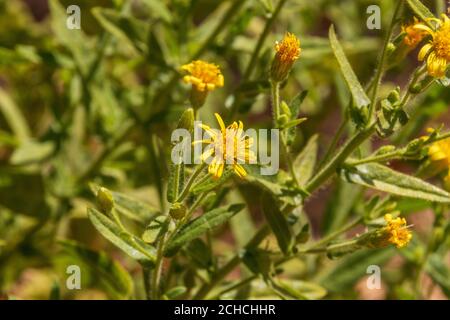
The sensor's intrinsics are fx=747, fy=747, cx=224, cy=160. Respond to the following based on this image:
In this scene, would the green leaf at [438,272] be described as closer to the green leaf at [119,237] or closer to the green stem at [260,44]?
the green stem at [260,44]

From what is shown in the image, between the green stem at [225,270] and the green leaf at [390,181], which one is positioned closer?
the green leaf at [390,181]

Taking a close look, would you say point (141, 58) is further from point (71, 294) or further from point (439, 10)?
point (439, 10)

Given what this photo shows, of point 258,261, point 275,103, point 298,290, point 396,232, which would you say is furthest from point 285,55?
point 298,290

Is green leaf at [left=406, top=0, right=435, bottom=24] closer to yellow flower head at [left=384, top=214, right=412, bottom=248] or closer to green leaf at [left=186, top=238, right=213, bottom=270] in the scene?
yellow flower head at [left=384, top=214, right=412, bottom=248]

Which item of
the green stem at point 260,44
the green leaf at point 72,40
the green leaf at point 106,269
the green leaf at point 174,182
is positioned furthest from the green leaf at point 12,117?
the green leaf at point 174,182

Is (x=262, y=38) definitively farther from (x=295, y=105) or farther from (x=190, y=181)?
(x=190, y=181)

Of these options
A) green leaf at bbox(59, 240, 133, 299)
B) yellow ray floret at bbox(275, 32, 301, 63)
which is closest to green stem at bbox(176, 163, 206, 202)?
yellow ray floret at bbox(275, 32, 301, 63)

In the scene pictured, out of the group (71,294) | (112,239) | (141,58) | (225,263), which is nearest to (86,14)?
(141,58)
